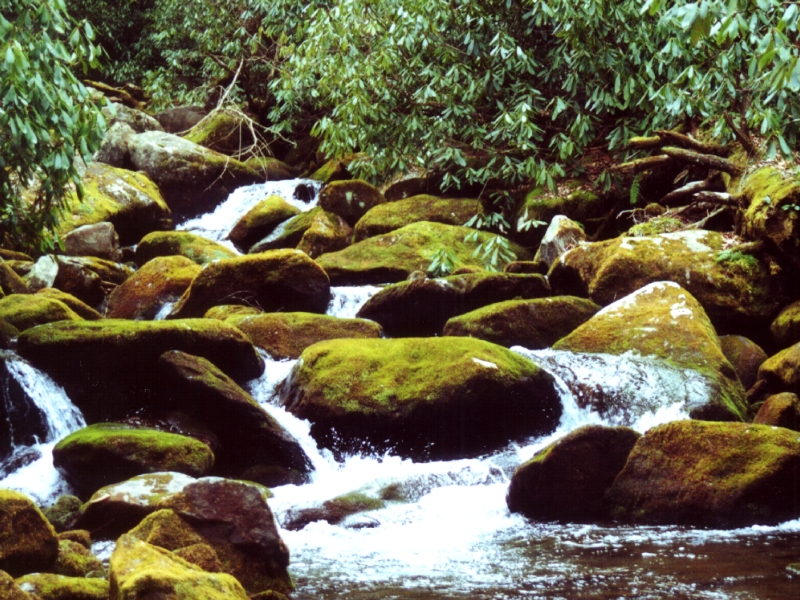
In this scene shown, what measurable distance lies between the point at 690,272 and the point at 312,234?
7.05 metres

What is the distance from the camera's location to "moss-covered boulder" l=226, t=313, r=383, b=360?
389 inches

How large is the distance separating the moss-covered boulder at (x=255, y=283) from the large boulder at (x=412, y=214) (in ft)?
11.7

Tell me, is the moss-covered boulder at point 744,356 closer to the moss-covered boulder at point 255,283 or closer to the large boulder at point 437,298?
the large boulder at point 437,298

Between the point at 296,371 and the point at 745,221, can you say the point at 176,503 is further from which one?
the point at 745,221

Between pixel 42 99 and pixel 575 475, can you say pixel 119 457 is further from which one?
pixel 575 475

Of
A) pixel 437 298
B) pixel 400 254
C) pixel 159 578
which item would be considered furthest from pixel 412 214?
pixel 159 578

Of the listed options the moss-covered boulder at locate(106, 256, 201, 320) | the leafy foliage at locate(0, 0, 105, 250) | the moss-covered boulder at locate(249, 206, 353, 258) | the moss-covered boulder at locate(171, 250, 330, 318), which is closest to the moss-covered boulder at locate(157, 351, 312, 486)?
the leafy foliage at locate(0, 0, 105, 250)

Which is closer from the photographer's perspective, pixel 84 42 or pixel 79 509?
pixel 79 509

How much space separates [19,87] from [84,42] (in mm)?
1433

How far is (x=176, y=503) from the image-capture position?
443cm

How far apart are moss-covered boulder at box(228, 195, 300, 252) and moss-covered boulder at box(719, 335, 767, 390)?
9.10 metres

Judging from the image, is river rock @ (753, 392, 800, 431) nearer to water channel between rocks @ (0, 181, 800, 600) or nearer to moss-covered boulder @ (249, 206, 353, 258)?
water channel between rocks @ (0, 181, 800, 600)

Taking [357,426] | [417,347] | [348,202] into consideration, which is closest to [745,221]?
[417,347]

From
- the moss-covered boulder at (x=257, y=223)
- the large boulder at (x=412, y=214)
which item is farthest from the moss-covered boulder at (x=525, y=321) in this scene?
the moss-covered boulder at (x=257, y=223)
